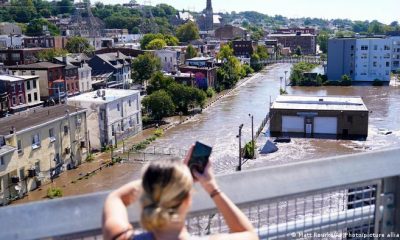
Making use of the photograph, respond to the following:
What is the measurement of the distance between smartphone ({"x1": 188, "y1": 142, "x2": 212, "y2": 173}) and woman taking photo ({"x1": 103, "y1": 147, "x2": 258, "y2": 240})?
0.03 metres

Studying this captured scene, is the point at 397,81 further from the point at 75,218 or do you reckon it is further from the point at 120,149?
the point at 75,218

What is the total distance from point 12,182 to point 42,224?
17.9 feet

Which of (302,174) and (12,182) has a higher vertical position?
(302,174)

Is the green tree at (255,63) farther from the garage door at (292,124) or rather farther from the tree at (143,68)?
the garage door at (292,124)

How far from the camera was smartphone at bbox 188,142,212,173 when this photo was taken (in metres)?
0.60

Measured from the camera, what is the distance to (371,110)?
11.7m

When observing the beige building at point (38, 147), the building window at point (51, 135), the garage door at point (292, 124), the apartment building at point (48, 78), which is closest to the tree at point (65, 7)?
the apartment building at point (48, 78)

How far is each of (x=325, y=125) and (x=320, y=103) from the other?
0.94 meters

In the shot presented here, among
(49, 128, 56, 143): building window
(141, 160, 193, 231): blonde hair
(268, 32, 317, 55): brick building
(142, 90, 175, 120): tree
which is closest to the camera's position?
(141, 160, 193, 231): blonde hair

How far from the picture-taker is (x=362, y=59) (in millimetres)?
17188

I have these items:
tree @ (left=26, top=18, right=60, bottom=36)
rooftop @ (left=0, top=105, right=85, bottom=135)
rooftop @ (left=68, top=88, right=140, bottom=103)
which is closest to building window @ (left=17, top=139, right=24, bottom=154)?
rooftop @ (left=0, top=105, right=85, bottom=135)

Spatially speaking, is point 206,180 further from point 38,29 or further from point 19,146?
point 38,29

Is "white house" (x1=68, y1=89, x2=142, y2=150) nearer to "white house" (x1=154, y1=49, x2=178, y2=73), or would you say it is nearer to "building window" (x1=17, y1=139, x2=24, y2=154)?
"building window" (x1=17, y1=139, x2=24, y2=154)

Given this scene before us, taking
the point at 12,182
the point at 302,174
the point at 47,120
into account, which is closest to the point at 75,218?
the point at 302,174
